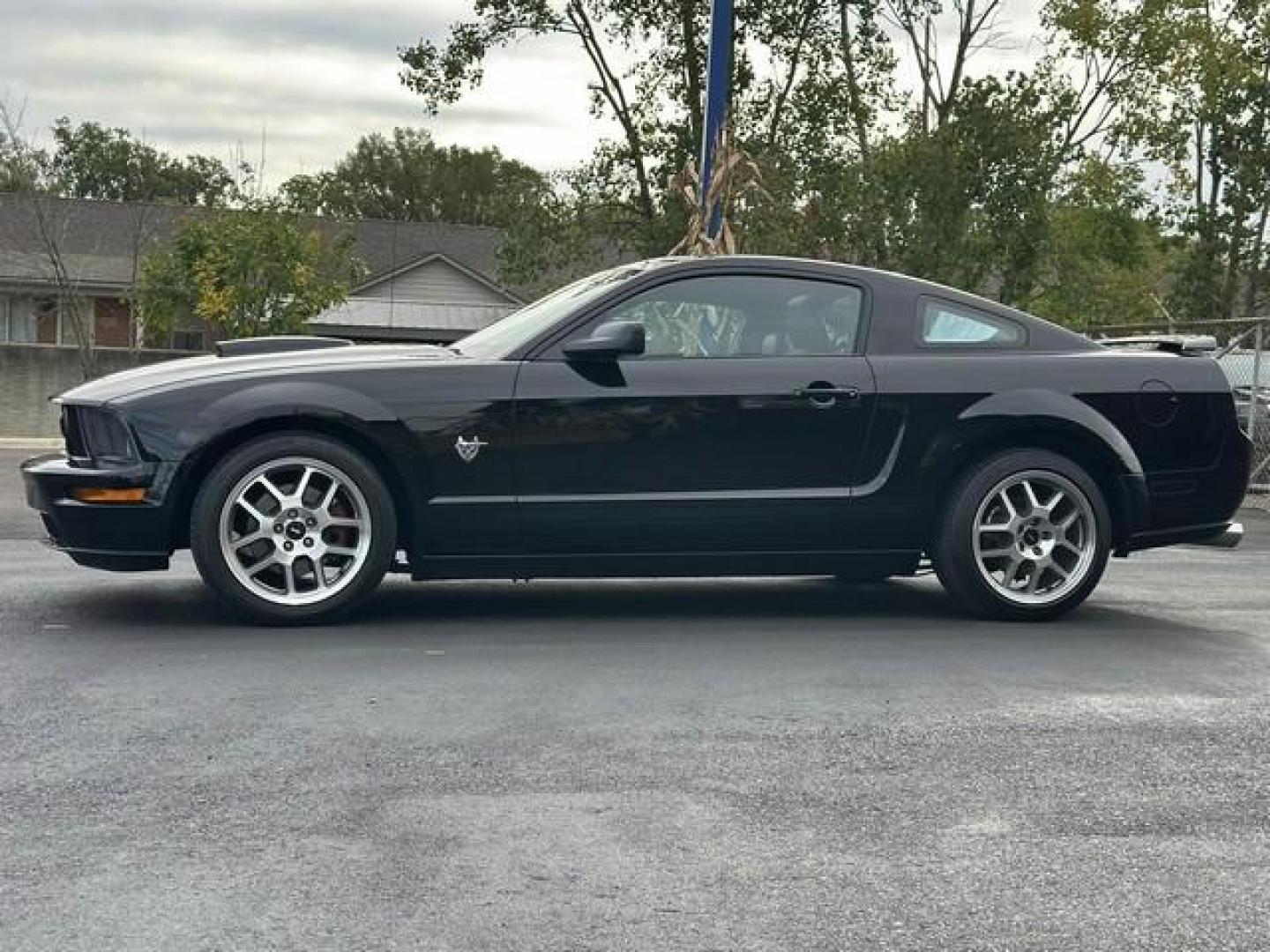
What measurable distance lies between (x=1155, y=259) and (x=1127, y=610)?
47075mm

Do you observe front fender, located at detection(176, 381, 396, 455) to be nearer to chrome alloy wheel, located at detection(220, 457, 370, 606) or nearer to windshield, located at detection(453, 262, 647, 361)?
chrome alloy wheel, located at detection(220, 457, 370, 606)

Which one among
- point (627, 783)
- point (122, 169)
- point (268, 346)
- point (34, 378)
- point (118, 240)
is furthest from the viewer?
point (122, 169)

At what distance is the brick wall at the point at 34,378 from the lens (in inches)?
1224

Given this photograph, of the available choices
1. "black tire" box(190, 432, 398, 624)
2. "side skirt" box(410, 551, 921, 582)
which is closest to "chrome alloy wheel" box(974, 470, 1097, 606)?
"side skirt" box(410, 551, 921, 582)

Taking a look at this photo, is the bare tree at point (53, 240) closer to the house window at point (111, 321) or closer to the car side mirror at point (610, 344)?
the house window at point (111, 321)

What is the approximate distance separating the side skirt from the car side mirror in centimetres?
79

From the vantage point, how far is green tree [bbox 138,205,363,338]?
1148 inches

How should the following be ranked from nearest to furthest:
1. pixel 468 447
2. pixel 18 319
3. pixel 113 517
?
pixel 113 517 < pixel 468 447 < pixel 18 319

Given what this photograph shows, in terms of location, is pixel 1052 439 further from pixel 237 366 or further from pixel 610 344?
pixel 237 366

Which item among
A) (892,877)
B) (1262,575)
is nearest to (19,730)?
(892,877)

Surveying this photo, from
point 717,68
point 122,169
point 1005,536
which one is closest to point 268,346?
point 1005,536

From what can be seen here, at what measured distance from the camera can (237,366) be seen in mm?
6445

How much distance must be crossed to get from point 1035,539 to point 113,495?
12.2ft

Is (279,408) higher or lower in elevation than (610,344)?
lower
